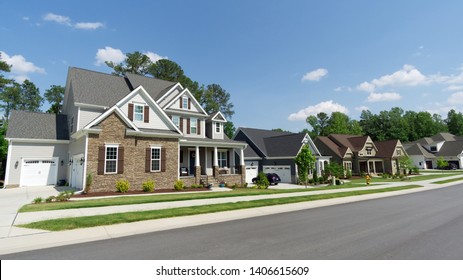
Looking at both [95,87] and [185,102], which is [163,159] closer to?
[185,102]

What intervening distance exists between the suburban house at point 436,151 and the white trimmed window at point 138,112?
69.0 m

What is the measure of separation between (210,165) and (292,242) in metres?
20.4

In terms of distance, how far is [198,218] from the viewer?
31.0ft

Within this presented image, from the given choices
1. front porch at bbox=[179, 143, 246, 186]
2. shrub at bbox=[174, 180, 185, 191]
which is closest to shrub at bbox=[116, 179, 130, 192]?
shrub at bbox=[174, 180, 185, 191]

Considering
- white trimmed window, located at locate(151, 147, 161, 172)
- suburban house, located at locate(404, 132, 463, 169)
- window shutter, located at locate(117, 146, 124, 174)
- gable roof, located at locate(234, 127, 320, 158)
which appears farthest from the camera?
suburban house, located at locate(404, 132, 463, 169)

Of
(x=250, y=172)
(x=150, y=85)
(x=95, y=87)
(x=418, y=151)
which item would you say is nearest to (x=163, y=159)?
(x=95, y=87)

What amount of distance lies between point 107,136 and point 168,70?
30.7m

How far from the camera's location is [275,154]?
33.3 metres

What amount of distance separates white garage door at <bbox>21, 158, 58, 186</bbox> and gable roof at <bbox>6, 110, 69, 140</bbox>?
218 cm

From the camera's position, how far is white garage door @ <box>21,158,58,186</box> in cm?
2080

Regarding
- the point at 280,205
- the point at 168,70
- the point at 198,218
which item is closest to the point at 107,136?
the point at 198,218

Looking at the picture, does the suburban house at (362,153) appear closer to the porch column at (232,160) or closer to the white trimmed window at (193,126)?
the porch column at (232,160)

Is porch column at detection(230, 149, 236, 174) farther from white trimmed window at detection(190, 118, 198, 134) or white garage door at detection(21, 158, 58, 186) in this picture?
white garage door at detection(21, 158, 58, 186)

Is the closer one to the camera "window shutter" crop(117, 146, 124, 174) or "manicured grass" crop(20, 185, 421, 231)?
"manicured grass" crop(20, 185, 421, 231)
